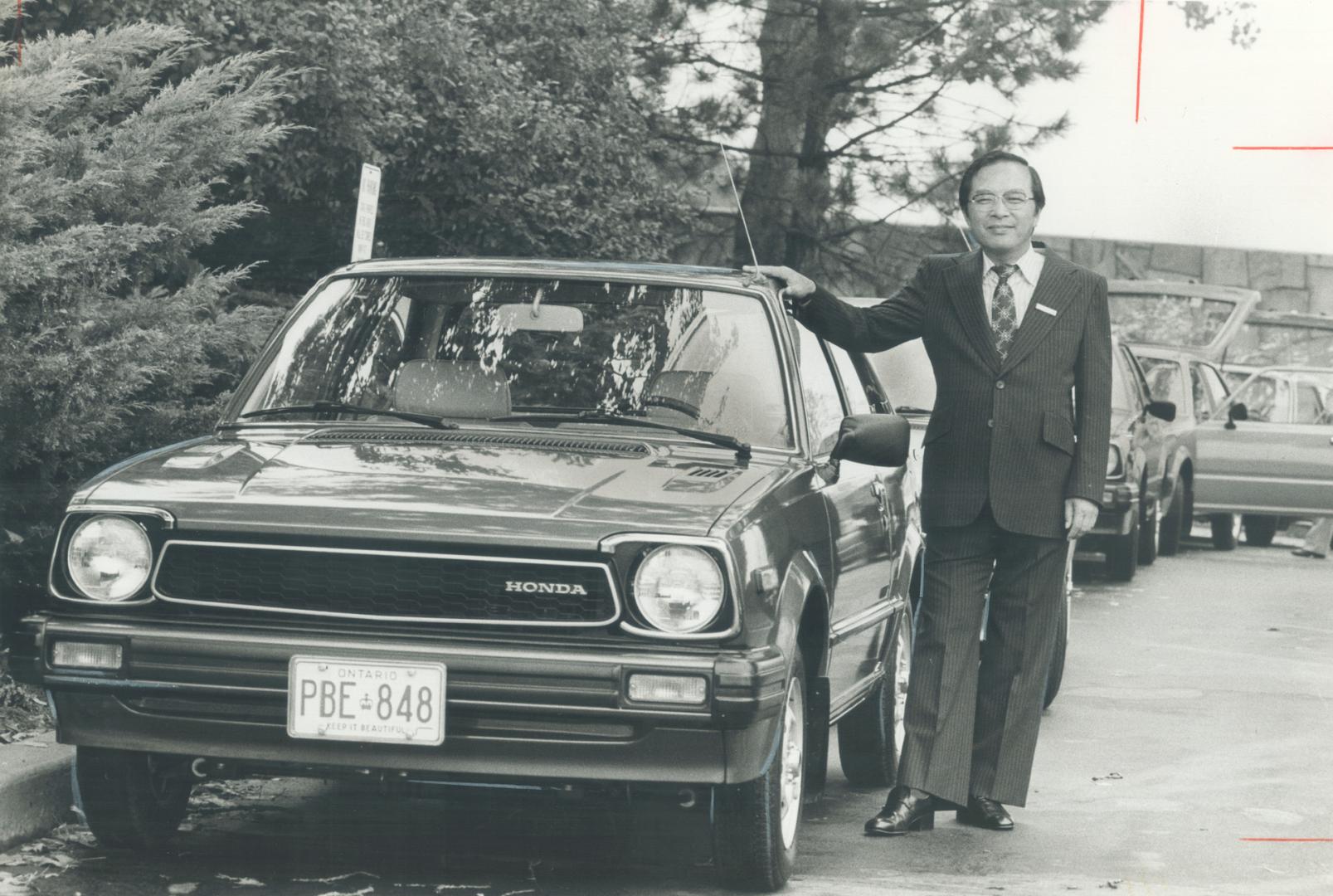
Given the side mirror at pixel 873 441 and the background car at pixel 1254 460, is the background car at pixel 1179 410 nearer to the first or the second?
the background car at pixel 1254 460

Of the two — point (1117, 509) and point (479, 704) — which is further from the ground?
point (479, 704)

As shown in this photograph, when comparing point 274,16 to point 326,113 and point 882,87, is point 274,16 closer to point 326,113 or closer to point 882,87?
point 326,113

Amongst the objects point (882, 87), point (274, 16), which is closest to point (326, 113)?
point (274, 16)

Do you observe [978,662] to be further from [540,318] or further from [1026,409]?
[540,318]

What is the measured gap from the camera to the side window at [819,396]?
593 cm

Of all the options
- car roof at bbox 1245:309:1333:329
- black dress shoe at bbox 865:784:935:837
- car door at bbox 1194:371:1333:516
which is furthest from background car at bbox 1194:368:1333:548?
black dress shoe at bbox 865:784:935:837

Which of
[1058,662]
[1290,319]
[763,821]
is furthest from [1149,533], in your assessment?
[763,821]

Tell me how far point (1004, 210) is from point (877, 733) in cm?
192

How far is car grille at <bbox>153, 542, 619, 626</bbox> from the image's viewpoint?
4684mm

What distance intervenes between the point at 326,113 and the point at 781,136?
28.6ft

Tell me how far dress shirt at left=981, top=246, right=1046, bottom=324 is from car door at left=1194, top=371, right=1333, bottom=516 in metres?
12.6

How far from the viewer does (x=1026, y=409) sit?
19.6ft

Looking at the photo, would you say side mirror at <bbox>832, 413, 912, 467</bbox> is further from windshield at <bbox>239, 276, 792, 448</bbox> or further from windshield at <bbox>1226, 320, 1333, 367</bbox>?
windshield at <bbox>1226, 320, 1333, 367</bbox>

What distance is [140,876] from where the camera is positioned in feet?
16.9
